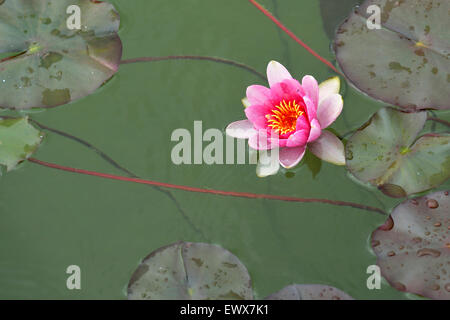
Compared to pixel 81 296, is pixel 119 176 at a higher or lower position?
higher

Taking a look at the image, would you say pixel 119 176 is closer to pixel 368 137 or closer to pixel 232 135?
pixel 232 135

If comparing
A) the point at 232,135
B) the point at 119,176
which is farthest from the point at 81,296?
the point at 232,135

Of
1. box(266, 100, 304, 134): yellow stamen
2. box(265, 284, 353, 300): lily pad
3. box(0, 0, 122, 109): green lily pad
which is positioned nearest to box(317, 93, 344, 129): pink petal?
box(266, 100, 304, 134): yellow stamen

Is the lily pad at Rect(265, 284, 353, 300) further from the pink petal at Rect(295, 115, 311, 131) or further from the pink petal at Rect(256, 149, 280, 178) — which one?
the pink petal at Rect(295, 115, 311, 131)

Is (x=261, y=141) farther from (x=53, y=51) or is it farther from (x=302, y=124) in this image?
(x=53, y=51)

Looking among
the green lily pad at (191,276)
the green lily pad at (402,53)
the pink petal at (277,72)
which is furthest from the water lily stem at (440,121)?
the green lily pad at (191,276)

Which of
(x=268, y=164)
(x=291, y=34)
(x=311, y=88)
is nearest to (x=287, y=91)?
(x=311, y=88)
